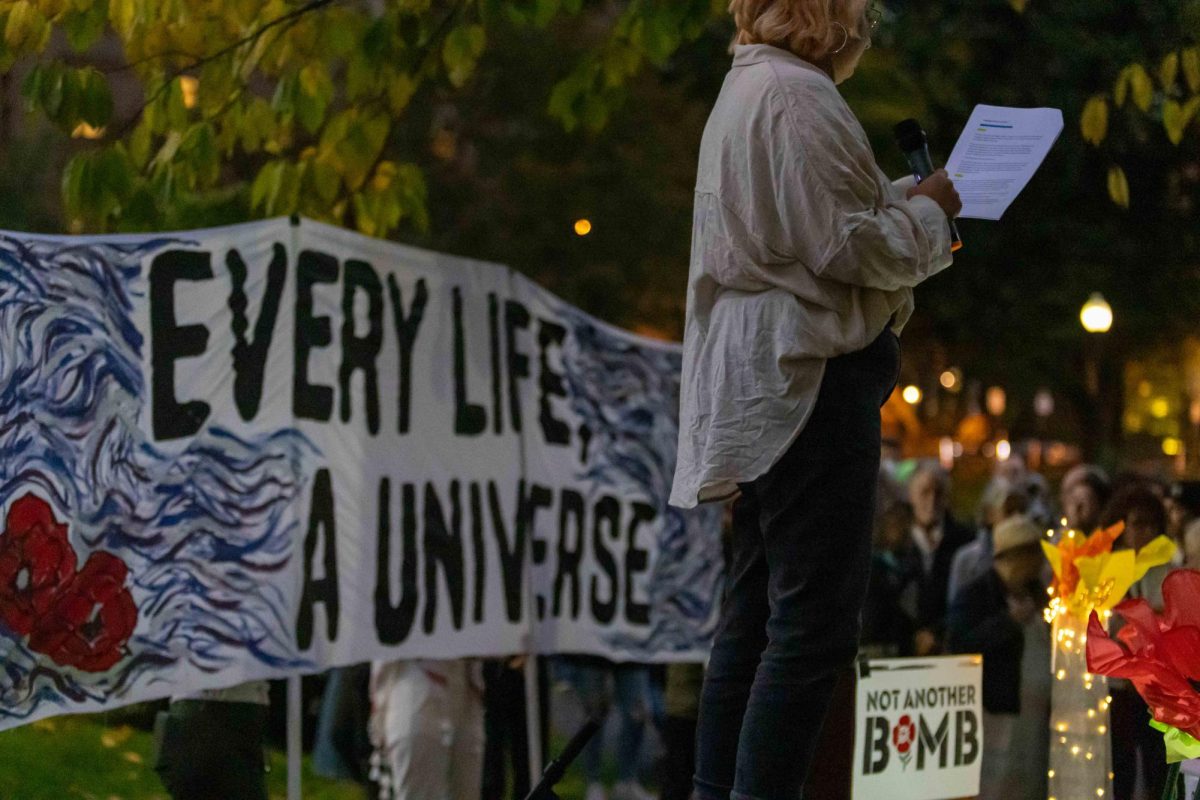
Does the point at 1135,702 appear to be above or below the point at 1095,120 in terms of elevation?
below

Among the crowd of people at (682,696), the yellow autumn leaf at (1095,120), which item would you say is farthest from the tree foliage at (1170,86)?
the crowd of people at (682,696)

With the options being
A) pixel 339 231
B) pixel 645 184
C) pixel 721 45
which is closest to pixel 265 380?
pixel 339 231

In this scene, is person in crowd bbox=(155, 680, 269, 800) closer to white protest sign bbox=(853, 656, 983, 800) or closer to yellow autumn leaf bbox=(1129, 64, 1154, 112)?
white protest sign bbox=(853, 656, 983, 800)

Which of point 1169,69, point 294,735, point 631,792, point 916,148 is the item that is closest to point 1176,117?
point 1169,69

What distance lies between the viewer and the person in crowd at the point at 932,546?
9.55 meters

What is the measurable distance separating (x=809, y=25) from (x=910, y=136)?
1.12 ft

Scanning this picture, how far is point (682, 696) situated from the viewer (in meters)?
8.27

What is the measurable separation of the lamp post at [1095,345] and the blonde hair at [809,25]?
15157 millimetres

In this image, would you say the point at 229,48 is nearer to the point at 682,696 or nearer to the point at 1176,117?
the point at 1176,117

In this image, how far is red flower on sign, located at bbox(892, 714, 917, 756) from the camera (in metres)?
4.86

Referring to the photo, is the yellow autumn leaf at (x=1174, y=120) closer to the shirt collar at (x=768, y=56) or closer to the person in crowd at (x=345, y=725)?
the shirt collar at (x=768, y=56)

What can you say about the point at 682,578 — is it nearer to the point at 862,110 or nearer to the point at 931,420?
the point at 862,110

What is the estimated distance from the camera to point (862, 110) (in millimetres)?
12352

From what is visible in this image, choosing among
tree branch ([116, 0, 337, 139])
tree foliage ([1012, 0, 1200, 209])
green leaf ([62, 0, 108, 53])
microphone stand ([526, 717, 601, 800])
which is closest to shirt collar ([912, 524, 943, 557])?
tree foliage ([1012, 0, 1200, 209])
